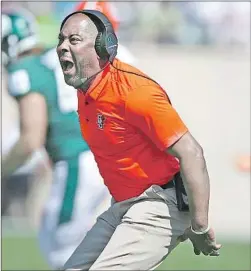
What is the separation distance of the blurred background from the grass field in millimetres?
985

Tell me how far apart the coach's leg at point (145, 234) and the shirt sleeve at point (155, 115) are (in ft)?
1.10

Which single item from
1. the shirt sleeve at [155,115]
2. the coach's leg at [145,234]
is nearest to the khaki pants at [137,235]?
the coach's leg at [145,234]

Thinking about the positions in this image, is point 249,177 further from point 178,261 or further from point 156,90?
point 156,90

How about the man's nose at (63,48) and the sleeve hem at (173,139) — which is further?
the man's nose at (63,48)

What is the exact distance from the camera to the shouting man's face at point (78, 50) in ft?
14.2

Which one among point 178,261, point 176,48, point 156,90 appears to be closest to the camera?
point 156,90

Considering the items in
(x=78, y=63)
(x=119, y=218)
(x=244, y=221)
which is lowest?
(x=244, y=221)

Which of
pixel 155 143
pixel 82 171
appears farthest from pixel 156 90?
pixel 82 171

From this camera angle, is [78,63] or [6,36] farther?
[6,36]

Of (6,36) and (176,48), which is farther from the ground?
(6,36)

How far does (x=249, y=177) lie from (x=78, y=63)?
8.64 m

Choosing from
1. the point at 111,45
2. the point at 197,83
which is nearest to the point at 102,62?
the point at 111,45

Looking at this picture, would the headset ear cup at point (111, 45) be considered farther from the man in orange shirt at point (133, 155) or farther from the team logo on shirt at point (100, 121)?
the team logo on shirt at point (100, 121)

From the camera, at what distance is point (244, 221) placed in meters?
12.2
